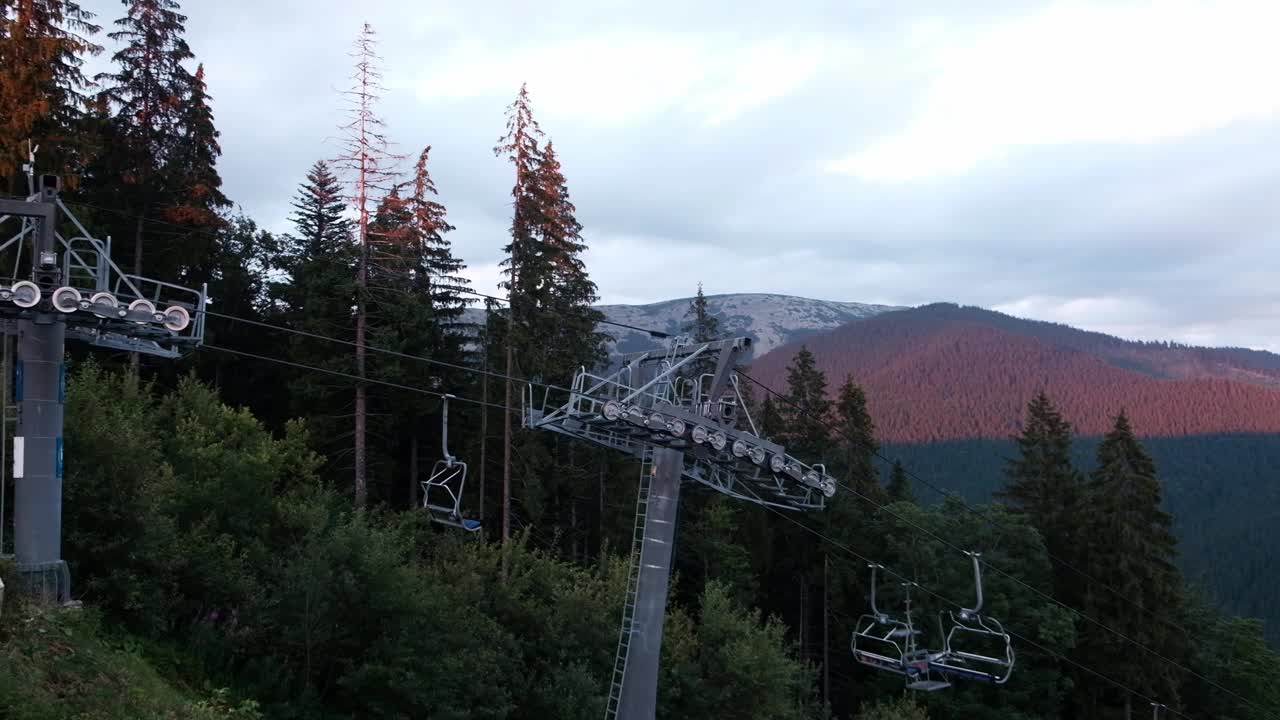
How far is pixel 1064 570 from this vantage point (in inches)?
1909

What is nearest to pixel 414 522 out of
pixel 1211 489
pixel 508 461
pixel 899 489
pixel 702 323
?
pixel 508 461

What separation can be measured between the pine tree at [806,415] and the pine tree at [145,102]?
31.0m

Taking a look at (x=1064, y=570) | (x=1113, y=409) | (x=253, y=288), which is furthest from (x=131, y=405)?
(x=1113, y=409)

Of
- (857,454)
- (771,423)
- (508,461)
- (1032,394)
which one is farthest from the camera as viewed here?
(1032,394)

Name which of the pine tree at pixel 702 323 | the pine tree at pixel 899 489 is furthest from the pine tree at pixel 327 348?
the pine tree at pixel 899 489

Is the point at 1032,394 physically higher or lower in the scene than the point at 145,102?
lower

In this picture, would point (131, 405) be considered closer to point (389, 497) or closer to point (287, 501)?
point (287, 501)

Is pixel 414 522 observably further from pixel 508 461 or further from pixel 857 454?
pixel 857 454

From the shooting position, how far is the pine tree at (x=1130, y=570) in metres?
42.6

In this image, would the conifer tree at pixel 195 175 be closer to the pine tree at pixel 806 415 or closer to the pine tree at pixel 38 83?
the pine tree at pixel 38 83

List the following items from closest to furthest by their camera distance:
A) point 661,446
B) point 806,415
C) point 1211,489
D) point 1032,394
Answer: point 661,446 < point 806,415 < point 1211,489 < point 1032,394

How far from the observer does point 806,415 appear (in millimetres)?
51094

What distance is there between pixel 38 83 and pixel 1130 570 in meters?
46.2

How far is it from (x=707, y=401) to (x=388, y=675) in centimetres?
1038
